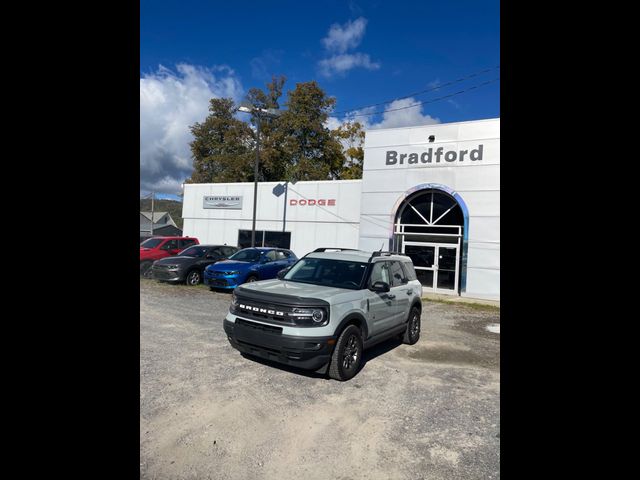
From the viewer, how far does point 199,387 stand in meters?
4.87

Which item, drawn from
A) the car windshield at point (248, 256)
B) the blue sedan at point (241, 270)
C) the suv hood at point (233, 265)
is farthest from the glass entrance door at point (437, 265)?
the suv hood at point (233, 265)

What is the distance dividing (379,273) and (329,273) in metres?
0.84

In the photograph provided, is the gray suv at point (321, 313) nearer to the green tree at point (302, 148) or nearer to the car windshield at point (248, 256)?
the car windshield at point (248, 256)

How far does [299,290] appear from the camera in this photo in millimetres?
5676

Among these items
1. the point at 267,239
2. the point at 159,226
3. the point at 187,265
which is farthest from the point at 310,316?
the point at 159,226

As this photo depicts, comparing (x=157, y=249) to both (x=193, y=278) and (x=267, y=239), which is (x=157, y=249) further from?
(x=267, y=239)

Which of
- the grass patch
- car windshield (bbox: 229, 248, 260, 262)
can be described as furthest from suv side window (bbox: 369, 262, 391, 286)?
the grass patch

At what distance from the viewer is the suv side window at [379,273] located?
247 inches

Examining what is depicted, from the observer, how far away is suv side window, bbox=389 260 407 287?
7.00 metres

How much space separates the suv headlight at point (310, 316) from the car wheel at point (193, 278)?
9587 mm
